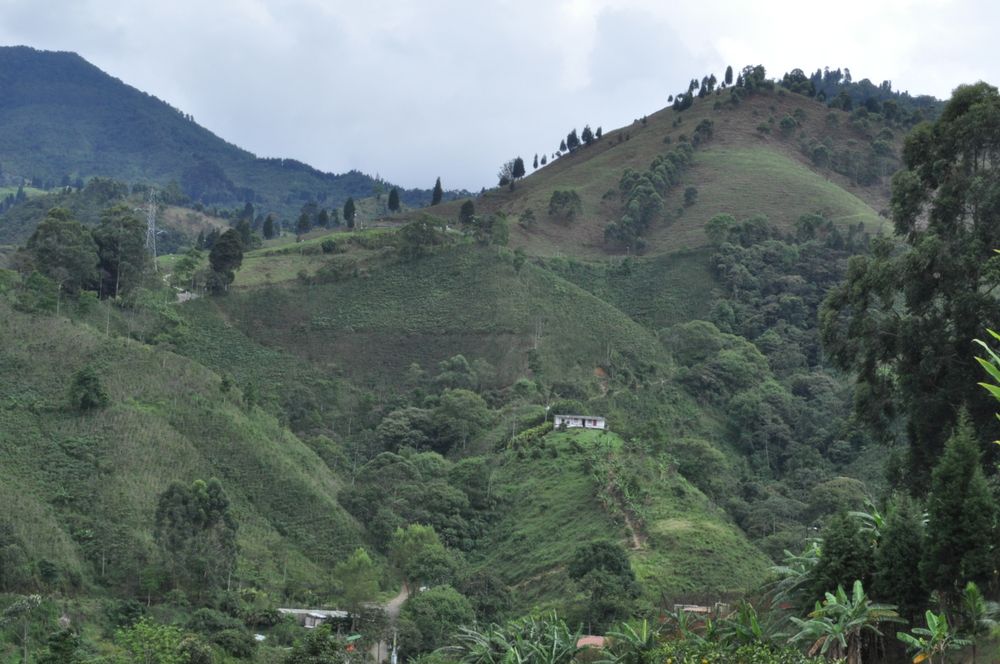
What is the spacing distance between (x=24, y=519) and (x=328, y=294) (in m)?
37.2

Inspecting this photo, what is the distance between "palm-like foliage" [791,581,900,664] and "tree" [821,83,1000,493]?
781 centimetres

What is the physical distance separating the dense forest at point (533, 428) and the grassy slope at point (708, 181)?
1.65 feet

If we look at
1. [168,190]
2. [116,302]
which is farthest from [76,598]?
[168,190]

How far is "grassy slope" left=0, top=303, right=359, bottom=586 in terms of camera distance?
156 feet

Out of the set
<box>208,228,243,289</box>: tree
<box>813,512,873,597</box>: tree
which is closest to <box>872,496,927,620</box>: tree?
<box>813,512,873,597</box>: tree

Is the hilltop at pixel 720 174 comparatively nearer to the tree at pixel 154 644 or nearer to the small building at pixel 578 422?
the small building at pixel 578 422

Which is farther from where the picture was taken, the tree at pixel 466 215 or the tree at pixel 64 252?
the tree at pixel 466 215

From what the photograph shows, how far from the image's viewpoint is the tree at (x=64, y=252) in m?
62.3

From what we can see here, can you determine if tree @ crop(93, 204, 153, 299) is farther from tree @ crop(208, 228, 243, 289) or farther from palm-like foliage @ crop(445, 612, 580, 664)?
palm-like foliage @ crop(445, 612, 580, 664)

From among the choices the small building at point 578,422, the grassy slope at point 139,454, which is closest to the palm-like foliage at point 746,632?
the grassy slope at point 139,454

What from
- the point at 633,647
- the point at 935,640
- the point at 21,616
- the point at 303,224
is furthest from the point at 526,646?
the point at 303,224

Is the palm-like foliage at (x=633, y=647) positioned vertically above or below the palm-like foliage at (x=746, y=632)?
below

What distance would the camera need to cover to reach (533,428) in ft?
206

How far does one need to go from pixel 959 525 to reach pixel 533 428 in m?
43.1
